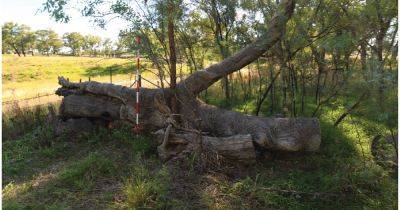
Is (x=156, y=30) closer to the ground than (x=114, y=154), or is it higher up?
higher up

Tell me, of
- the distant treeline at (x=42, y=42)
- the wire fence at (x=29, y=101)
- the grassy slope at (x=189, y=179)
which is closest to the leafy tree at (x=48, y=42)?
the distant treeline at (x=42, y=42)

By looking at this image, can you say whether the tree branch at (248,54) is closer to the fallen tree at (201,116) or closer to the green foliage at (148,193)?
the fallen tree at (201,116)

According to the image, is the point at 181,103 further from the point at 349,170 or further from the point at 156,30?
the point at 349,170

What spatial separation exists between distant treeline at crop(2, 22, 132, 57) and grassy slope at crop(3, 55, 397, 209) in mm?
57178

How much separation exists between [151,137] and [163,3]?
8.00ft

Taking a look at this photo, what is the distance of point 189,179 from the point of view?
17.9ft

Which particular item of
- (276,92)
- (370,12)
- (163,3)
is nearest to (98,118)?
(163,3)

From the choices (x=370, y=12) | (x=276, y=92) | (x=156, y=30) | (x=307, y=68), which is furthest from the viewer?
(x=276, y=92)

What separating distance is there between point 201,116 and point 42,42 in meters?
75.6

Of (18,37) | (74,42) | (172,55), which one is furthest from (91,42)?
(172,55)

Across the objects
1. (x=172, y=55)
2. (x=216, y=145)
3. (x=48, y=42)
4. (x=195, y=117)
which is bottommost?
(x=216, y=145)

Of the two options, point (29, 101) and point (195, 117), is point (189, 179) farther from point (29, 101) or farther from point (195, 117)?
Result: point (29, 101)

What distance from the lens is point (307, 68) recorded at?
9.90 metres

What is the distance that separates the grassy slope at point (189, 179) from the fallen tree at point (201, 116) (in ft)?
1.09
